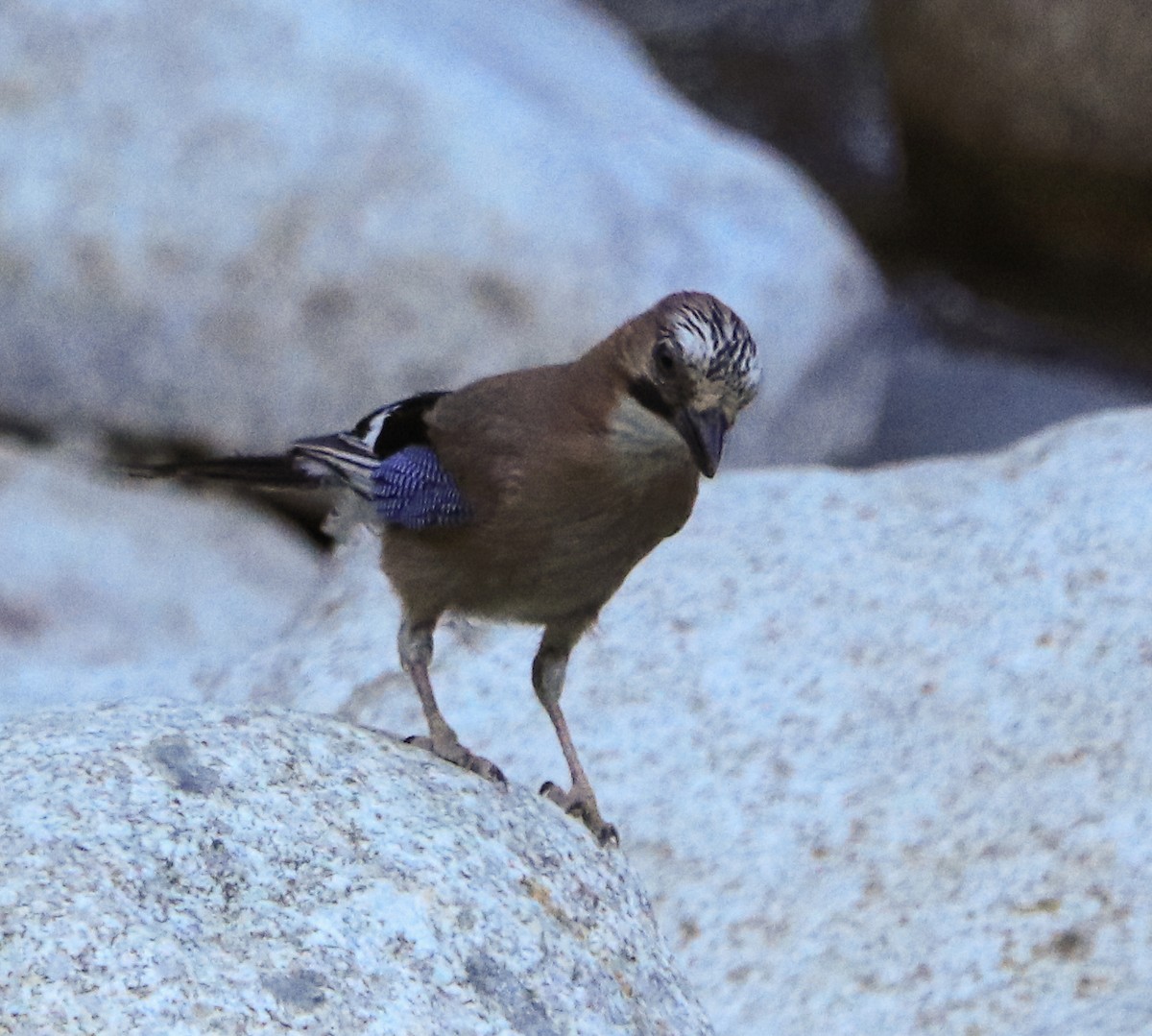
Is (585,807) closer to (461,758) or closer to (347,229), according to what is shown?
(461,758)

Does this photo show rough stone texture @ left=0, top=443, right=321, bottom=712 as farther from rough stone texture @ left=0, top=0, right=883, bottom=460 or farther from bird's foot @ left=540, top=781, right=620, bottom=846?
bird's foot @ left=540, top=781, right=620, bottom=846

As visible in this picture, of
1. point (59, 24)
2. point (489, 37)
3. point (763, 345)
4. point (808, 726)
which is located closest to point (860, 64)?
point (489, 37)

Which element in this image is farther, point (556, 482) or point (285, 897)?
point (556, 482)

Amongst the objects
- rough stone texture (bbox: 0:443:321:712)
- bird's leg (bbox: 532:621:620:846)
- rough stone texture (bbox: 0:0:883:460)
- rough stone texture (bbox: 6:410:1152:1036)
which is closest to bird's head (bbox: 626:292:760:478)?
bird's leg (bbox: 532:621:620:846)

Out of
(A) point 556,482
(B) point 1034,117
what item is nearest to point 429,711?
(A) point 556,482

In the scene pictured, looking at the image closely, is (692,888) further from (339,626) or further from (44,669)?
(44,669)

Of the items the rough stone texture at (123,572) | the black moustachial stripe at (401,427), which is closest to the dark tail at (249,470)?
the black moustachial stripe at (401,427)
